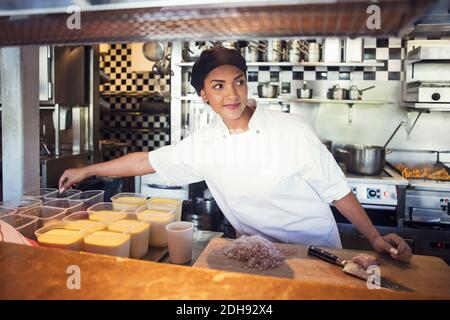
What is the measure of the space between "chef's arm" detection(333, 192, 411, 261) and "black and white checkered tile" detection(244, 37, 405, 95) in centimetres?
262

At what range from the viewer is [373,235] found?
1.70 m

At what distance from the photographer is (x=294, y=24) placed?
81cm

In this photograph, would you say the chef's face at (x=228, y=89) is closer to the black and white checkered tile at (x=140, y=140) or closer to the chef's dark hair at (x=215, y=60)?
the chef's dark hair at (x=215, y=60)

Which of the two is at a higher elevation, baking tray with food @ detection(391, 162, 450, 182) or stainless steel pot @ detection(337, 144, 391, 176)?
stainless steel pot @ detection(337, 144, 391, 176)

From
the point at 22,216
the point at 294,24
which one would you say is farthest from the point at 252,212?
the point at 294,24

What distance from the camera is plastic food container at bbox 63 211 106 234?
4.57 ft

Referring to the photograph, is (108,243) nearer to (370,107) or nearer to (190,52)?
(190,52)

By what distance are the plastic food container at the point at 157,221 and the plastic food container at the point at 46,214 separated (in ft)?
0.95

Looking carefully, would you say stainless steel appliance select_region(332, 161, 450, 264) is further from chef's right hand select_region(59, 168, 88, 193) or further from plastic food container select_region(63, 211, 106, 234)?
plastic food container select_region(63, 211, 106, 234)

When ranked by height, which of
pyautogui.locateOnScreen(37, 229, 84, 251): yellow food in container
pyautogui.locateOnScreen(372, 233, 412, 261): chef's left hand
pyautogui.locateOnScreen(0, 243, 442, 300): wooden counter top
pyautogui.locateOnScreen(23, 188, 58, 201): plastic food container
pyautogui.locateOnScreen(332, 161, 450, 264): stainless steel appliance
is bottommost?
pyautogui.locateOnScreen(332, 161, 450, 264): stainless steel appliance

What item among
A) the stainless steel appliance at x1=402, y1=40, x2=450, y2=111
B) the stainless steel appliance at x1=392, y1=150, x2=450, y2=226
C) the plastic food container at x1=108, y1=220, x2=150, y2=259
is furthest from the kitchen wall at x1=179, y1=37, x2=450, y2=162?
the plastic food container at x1=108, y1=220, x2=150, y2=259
